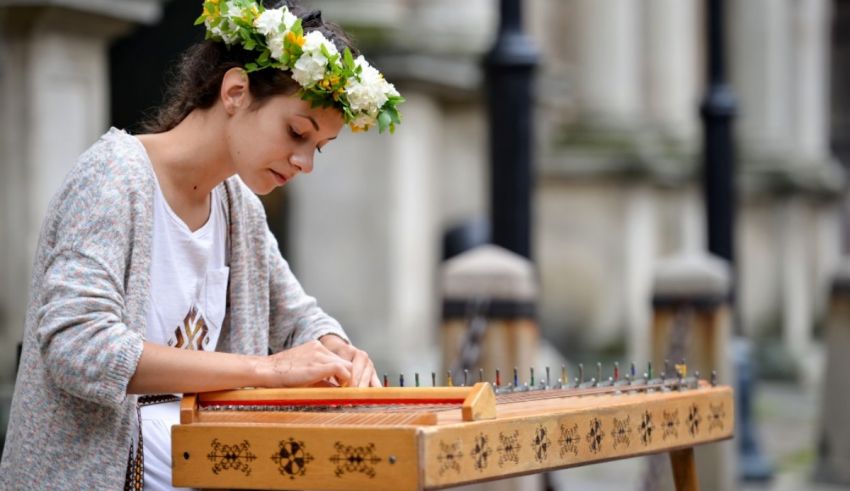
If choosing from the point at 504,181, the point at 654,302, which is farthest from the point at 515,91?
the point at 654,302

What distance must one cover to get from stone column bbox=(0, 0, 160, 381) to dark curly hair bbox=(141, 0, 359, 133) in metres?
4.39

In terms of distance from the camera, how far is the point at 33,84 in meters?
7.88

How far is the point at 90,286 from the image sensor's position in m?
3.11

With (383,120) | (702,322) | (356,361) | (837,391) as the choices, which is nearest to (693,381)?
(356,361)

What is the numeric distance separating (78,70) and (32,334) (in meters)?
4.99

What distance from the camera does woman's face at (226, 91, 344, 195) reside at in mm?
3324

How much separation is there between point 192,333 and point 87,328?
42 cm

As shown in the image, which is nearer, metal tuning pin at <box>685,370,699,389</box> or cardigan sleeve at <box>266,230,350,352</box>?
cardigan sleeve at <box>266,230,350,352</box>

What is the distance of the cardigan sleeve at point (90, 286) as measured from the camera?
3072mm

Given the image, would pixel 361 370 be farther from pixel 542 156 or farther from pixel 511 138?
pixel 542 156

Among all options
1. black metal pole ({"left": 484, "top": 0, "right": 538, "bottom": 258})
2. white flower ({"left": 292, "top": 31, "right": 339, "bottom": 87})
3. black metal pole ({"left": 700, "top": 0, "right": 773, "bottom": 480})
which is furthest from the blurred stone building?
white flower ({"left": 292, "top": 31, "right": 339, "bottom": 87})

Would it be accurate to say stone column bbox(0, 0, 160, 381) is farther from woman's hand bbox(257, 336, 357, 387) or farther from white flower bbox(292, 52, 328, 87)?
woman's hand bbox(257, 336, 357, 387)

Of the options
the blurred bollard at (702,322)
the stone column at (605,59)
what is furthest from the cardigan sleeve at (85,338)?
the stone column at (605,59)

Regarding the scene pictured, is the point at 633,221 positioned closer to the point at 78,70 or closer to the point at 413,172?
the point at 413,172
